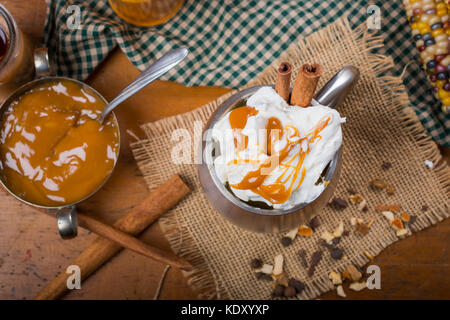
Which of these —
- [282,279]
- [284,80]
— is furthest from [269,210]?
[282,279]

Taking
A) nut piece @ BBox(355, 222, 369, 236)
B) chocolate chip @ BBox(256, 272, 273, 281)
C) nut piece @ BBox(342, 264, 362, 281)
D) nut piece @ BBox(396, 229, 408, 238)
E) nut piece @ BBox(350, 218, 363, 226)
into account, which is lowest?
chocolate chip @ BBox(256, 272, 273, 281)

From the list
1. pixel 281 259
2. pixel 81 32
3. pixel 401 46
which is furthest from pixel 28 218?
pixel 401 46

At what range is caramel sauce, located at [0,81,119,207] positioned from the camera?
849mm

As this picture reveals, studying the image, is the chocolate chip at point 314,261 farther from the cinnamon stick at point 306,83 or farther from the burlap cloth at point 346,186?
the cinnamon stick at point 306,83

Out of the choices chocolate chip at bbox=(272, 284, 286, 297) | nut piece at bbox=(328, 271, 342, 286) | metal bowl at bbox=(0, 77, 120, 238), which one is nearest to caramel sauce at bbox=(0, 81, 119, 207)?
metal bowl at bbox=(0, 77, 120, 238)

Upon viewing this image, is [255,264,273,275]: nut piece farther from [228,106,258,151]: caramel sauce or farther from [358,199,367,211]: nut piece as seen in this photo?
[228,106,258,151]: caramel sauce

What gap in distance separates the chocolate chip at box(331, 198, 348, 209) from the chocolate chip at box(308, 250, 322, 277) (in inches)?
4.8

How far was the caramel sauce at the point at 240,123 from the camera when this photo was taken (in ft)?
1.97

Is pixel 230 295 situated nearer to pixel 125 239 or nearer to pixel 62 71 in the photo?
pixel 125 239

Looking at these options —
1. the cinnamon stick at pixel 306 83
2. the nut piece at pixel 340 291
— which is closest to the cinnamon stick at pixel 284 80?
the cinnamon stick at pixel 306 83

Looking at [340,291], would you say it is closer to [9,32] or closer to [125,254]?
[125,254]

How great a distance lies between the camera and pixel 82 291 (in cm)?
94

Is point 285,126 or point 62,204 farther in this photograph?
point 62,204

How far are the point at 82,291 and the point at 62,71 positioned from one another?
0.56 meters
